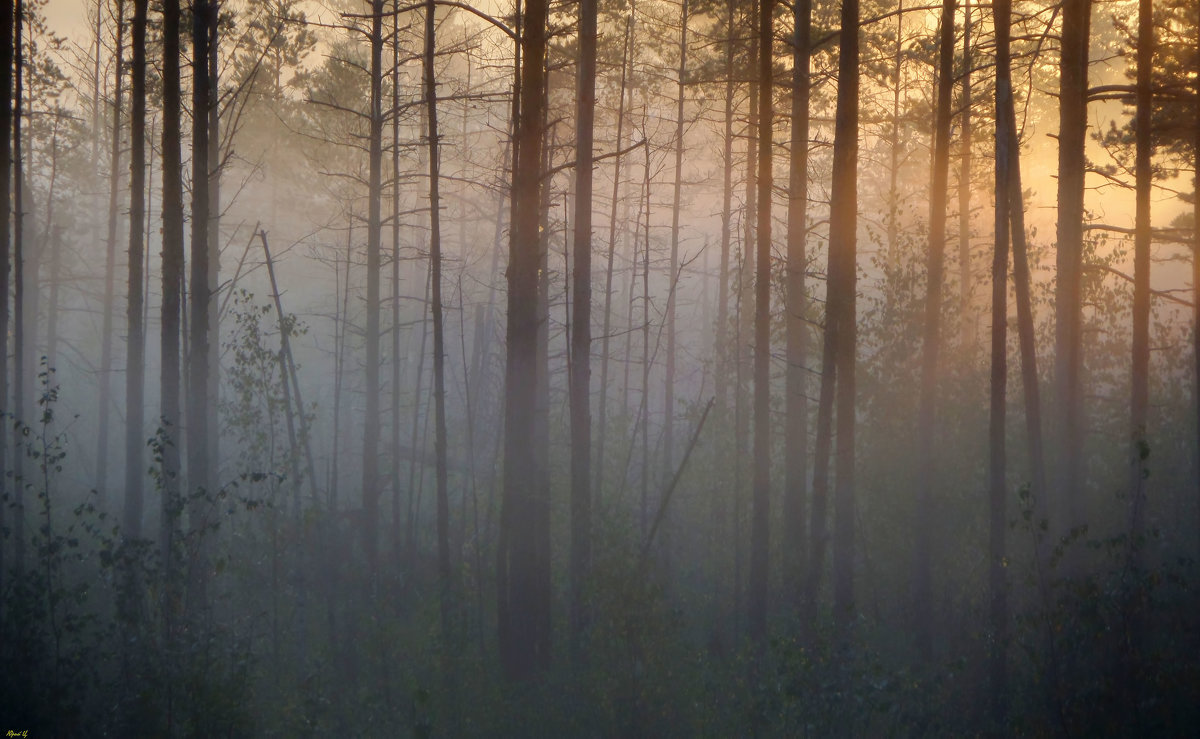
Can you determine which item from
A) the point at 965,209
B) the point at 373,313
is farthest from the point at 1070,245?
the point at 373,313

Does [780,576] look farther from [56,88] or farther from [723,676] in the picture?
[56,88]

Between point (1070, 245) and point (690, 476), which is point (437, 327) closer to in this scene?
point (690, 476)

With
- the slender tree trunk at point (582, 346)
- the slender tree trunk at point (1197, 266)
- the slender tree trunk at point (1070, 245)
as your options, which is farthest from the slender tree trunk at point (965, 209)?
the slender tree trunk at point (582, 346)

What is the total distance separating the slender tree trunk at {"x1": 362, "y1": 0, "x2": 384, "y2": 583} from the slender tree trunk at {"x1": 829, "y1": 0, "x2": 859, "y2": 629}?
9098 mm

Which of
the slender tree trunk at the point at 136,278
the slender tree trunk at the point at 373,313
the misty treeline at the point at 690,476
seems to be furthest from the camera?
the slender tree trunk at the point at 373,313

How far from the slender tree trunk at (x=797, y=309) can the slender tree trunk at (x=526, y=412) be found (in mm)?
4521

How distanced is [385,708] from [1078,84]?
1354cm

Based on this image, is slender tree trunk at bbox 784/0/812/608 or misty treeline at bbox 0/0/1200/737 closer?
misty treeline at bbox 0/0/1200/737

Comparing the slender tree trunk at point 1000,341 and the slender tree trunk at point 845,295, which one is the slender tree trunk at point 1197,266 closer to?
the slender tree trunk at point 1000,341

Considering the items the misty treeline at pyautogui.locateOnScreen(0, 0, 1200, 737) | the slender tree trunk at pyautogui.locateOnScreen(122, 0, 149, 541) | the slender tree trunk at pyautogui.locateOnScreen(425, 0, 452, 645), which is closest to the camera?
the misty treeline at pyautogui.locateOnScreen(0, 0, 1200, 737)

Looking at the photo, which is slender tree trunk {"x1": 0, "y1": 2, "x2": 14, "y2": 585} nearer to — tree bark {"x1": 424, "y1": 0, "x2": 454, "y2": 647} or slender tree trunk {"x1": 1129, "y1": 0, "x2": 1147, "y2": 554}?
tree bark {"x1": 424, "y1": 0, "x2": 454, "y2": 647}

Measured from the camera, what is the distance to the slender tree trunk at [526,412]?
415 inches

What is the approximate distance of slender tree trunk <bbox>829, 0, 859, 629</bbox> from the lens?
10.7 m

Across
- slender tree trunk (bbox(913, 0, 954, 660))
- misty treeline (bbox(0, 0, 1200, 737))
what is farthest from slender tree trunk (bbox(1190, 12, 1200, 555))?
slender tree trunk (bbox(913, 0, 954, 660))
